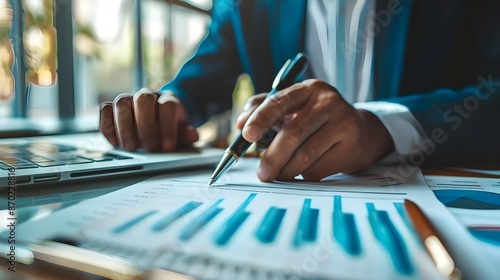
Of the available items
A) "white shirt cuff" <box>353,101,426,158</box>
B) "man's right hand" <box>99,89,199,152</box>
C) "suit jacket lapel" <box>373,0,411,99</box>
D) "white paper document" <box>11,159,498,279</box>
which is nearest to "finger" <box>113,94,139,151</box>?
"man's right hand" <box>99,89,199,152</box>

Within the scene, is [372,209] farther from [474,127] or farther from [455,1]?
[455,1]

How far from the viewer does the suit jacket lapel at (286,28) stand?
806 millimetres

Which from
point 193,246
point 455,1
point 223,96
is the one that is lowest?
point 193,246

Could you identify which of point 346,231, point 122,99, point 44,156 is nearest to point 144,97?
point 122,99

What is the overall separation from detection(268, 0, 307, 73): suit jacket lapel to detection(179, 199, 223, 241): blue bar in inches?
24.3

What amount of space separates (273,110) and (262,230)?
0.16 meters

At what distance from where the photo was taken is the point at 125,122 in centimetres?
48

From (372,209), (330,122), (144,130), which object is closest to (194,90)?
(144,130)

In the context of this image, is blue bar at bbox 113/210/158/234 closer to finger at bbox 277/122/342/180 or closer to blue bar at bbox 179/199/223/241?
blue bar at bbox 179/199/223/241

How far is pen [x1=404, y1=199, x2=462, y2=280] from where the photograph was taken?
0.16 metres

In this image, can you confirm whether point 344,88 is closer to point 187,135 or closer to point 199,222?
point 187,135

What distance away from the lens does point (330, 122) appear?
36cm

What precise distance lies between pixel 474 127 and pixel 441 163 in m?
0.06

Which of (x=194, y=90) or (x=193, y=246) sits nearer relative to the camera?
(x=193, y=246)
